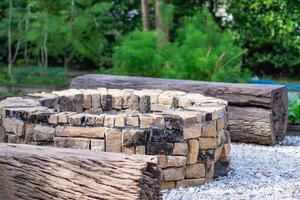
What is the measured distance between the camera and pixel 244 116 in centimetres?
718

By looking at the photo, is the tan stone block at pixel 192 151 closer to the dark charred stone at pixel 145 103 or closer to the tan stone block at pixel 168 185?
the tan stone block at pixel 168 185

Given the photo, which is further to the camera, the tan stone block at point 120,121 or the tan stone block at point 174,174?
the tan stone block at point 174,174

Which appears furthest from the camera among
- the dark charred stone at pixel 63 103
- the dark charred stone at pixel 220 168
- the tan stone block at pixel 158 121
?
the dark charred stone at pixel 63 103

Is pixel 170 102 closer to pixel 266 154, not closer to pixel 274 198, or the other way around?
pixel 266 154

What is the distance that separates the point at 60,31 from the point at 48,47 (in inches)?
22.8

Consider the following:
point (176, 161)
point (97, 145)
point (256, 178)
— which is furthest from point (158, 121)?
point (256, 178)

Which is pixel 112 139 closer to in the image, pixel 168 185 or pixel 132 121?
pixel 132 121

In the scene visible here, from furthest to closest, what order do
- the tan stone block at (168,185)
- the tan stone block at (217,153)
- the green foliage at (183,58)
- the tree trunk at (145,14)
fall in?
the tree trunk at (145,14) → the green foliage at (183,58) → the tan stone block at (217,153) → the tan stone block at (168,185)

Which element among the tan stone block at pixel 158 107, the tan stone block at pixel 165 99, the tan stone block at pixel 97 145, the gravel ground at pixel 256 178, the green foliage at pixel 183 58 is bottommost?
the gravel ground at pixel 256 178

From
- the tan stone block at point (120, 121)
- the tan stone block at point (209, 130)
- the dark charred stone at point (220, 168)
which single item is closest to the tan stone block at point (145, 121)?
the tan stone block at point (120, 121)

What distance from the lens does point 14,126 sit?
17.0 feet

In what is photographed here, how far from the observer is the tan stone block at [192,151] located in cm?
507

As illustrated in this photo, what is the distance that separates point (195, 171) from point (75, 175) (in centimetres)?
211

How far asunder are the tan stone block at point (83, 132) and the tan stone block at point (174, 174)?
1.79ft
